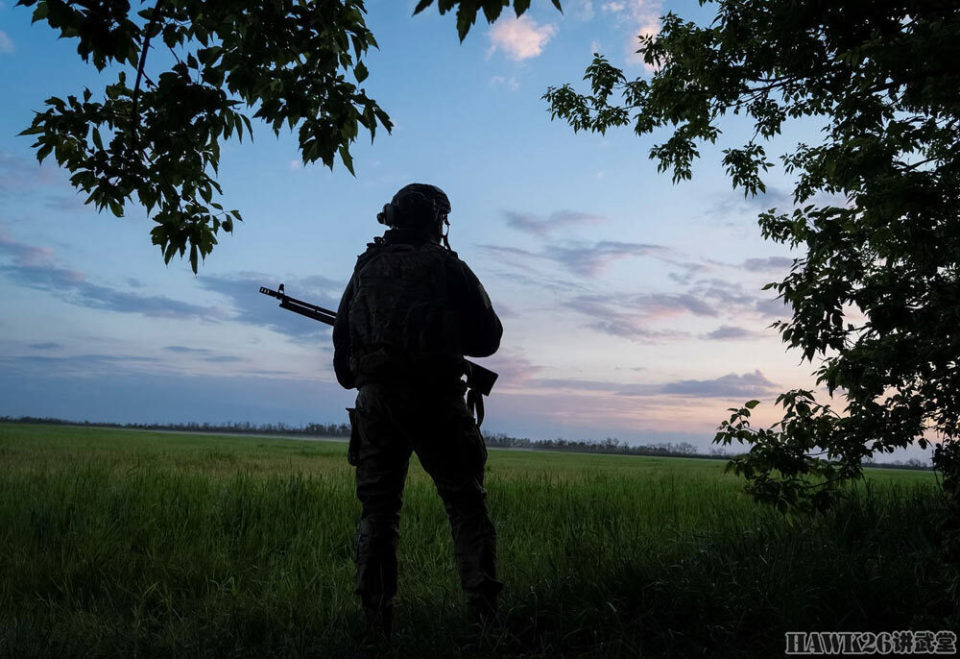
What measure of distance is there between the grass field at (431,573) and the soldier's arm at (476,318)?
6.07 feet

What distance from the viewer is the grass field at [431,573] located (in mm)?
4414

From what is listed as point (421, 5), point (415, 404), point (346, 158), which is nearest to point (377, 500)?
point (415, 404)

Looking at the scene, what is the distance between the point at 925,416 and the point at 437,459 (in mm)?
4340

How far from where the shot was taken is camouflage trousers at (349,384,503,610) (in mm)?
4426

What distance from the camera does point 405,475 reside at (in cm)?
456

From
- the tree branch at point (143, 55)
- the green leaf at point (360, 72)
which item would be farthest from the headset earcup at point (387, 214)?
the tree branch at point (143, 55)

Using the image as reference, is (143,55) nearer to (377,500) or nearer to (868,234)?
(377,500)

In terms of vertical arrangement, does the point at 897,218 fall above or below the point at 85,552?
above

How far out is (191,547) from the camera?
701 cm

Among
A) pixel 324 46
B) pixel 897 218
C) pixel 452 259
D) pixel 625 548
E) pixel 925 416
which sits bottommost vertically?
pixel 625 548

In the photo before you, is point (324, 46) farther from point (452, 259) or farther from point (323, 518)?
point (323, 518)

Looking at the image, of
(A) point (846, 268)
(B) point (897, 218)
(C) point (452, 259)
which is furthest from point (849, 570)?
(C) point (452, 259)

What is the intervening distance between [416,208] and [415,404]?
4.71ft

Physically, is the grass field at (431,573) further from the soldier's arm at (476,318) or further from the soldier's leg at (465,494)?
the soldier's arm at (476,318)
